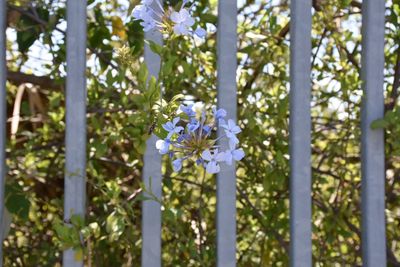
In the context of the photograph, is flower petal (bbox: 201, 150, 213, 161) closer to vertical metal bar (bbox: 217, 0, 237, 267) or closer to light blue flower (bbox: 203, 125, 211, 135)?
light blue flower (bbox: 203, 125, 211, 135)

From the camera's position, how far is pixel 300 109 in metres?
1.70

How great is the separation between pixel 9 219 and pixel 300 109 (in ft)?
2.48

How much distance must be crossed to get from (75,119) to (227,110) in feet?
1.11

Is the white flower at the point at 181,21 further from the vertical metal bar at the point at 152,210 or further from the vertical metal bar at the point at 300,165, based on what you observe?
the vertical metal bar at the point at 300,165

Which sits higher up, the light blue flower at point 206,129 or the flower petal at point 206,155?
the light blue flower at point 206,129

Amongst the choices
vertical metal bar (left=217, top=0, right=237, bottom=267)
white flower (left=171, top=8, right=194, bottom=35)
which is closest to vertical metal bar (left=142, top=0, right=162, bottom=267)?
vertical metal bar (left=217, top=0, right=237, bottom=267)

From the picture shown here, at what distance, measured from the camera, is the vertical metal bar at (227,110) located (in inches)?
65.6

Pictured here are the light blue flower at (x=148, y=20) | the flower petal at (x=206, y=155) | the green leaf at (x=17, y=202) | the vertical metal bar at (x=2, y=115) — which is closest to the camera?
the flower petal at (x=206, y=155)

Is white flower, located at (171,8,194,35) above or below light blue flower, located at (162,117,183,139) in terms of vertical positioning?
above

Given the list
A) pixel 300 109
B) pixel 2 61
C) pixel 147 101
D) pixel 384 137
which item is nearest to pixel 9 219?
pixel 2 61

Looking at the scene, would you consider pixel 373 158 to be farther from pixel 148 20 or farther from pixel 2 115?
pixel 2 115

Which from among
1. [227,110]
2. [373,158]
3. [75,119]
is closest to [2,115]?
[75,119]

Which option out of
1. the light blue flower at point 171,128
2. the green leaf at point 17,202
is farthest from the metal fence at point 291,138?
the light blue flower at point 171,128

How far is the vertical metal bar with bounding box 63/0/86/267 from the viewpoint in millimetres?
1643
